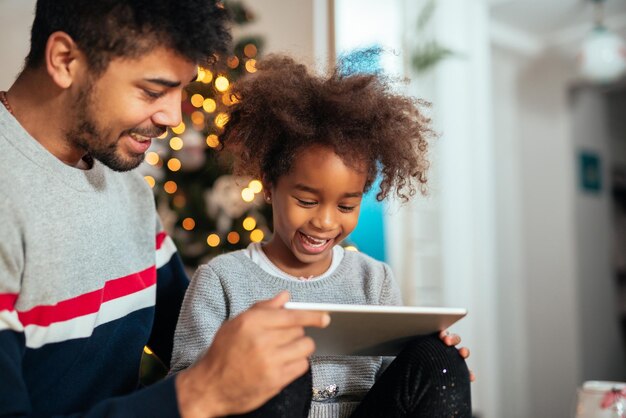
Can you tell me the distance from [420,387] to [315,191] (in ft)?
1.34

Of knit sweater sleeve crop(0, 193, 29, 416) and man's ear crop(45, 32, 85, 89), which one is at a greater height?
man's ear crop(45, 32, 85, 89)

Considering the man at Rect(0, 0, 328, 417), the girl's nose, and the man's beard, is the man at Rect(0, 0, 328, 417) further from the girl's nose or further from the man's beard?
the girl's nose

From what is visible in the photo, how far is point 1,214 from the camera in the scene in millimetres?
1034

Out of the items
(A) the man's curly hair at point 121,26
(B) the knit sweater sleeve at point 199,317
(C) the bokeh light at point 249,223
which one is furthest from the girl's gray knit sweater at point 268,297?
(C) the bokeh light at point 249,223

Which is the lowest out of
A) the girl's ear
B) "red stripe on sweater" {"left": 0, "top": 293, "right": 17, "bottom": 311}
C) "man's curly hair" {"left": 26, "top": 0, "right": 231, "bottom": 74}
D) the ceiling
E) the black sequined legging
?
the black sequined legging

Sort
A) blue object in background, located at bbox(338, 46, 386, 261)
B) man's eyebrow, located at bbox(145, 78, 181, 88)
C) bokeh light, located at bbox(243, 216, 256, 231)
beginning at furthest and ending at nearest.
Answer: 1. blue object in background, located at bbox(338, 46, 386, 261)
2. bokeh light, located at bbox(243, 216, 256, 231)
3. man's eyebrow, located at bbox(145, 78, 181, 88)

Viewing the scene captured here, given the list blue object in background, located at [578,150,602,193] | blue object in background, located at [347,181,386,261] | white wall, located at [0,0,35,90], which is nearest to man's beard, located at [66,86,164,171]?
blue object in background, located at [347,181,386,261]

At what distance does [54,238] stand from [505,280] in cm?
367

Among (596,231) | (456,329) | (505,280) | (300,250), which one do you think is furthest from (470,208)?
(300,250)

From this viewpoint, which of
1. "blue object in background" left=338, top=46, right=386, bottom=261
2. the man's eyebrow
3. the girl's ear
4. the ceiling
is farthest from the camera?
the ceiling

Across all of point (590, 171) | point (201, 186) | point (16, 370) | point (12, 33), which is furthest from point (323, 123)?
point (590, 171)

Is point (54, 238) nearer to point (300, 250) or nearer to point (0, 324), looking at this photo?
point (0, 324)

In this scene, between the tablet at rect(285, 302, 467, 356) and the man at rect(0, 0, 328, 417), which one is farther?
the man at rect(0, 0, 328, 417)

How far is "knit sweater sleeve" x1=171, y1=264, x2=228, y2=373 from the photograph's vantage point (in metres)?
1.21
